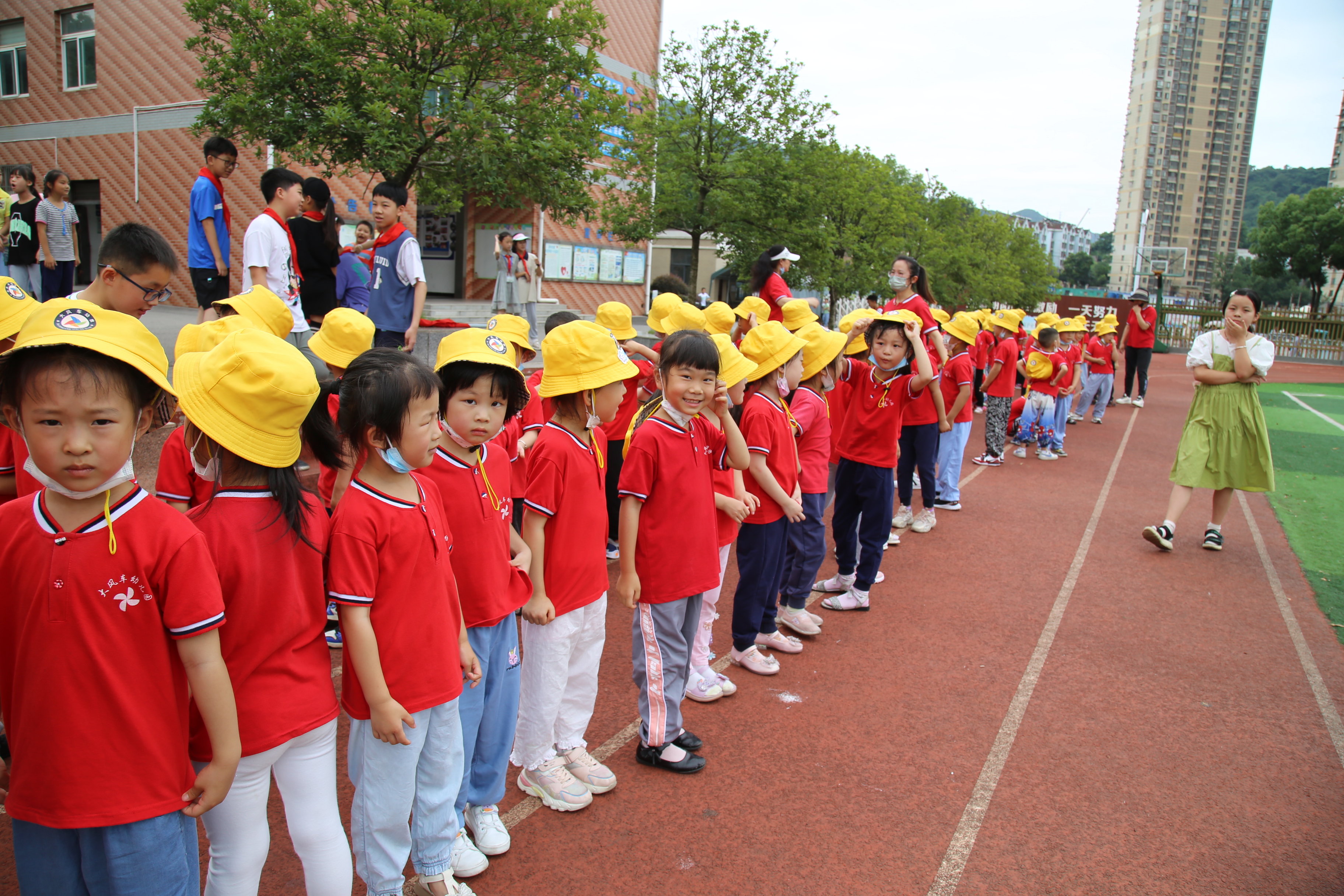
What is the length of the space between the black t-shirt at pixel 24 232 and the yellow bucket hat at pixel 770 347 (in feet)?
24.7

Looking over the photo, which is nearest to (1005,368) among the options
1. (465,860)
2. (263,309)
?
(263,309)

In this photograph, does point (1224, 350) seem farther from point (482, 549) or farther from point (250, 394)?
point (250, 394)

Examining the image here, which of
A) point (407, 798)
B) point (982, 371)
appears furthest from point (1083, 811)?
point (982, 371)

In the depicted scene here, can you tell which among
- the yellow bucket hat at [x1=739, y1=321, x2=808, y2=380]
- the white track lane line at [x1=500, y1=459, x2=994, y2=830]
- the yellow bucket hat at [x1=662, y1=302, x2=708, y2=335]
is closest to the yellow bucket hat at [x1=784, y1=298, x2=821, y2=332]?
the yellow bucket hat at [x1=662, y1=302, x2=708, y2=335]

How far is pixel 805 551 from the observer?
4699mm

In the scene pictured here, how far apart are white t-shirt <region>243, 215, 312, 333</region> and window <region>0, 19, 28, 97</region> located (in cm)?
2292

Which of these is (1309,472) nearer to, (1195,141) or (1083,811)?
(1083,811)

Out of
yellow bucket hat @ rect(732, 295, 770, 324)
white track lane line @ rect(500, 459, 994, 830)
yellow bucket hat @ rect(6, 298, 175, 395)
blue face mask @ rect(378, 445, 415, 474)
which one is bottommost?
white track lane line @ rect(500, 459, 994, 830)

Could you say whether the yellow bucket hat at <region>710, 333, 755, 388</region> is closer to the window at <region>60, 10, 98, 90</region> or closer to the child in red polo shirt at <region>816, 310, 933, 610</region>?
the child in red polo shirt at <region>816, 310, 933, 610</region>

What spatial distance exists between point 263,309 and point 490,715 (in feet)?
7.22

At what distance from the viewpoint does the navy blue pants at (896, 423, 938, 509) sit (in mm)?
6699

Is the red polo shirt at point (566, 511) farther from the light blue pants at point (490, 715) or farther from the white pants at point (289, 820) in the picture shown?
the white pants at point (289, 820)

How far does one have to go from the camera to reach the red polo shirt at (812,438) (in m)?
4.55

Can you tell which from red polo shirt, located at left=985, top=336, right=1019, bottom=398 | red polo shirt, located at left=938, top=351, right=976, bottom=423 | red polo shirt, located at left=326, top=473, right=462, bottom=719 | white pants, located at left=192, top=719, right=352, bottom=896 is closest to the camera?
white pants, located at left=192, top=719, right=352, bottom=896
